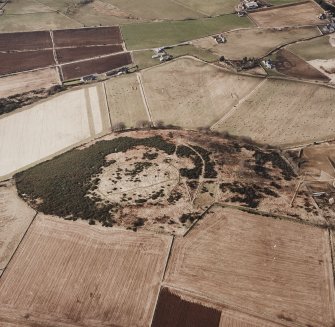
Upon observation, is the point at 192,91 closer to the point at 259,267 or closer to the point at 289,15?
the point at 289,15

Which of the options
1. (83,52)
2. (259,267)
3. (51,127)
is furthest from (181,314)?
(83,52)

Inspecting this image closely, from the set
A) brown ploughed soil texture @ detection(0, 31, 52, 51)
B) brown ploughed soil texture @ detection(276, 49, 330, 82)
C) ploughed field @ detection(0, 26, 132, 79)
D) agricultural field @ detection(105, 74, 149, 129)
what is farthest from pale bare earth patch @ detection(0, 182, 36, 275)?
brown ploughed soil texture @ detection(276, 49, 330, 82)

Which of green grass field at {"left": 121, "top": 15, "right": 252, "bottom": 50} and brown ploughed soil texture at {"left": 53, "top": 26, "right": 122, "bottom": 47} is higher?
green grass field at {"left": 121, "top": 15, "right": 252, "bottom": 50}

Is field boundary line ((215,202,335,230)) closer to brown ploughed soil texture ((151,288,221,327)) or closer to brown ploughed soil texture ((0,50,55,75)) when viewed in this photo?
brown ploughed soil texture ((151,288,221,327))

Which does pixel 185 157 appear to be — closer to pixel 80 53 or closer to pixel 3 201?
pixel 3 201

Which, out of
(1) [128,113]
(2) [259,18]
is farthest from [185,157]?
(2) [259,18]

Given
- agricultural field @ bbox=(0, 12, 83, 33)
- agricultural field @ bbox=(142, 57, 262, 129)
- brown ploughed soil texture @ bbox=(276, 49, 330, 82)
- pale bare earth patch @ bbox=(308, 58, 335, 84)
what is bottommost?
agricultural field @ bbox=(0, 12, 83, 33)
